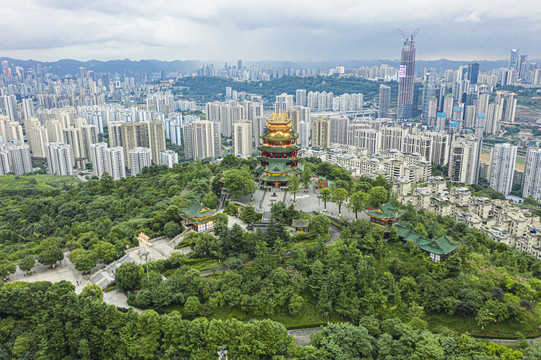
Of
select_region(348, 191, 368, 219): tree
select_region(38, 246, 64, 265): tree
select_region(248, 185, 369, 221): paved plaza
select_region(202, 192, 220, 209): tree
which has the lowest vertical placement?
select_region(38, 246, 64, 265): tree

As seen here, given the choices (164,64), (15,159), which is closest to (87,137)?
(15,159)

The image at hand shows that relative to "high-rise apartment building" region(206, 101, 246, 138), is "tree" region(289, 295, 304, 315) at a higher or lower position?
lower

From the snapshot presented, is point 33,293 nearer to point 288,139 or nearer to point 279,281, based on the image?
point 279,281

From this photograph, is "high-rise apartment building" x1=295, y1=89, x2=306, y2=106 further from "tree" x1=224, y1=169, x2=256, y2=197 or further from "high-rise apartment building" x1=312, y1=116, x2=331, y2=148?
"tree" x1=224, y1=169, x2=256, y2=197

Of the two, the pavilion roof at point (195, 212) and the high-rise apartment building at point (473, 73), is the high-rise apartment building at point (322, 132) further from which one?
the high-rise apartment building at point (473, 73)

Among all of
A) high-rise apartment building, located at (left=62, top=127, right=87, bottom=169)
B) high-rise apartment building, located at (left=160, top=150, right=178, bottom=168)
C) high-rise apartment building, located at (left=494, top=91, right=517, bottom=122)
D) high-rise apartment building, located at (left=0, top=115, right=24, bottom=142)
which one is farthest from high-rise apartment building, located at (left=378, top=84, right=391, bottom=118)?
high-rise apartment building, located at (left=0, top=115, right=24, bottom=142)

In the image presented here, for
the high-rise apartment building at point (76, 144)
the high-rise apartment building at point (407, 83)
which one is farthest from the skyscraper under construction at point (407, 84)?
Result: the high-rise apartment building at point (76, 144)
